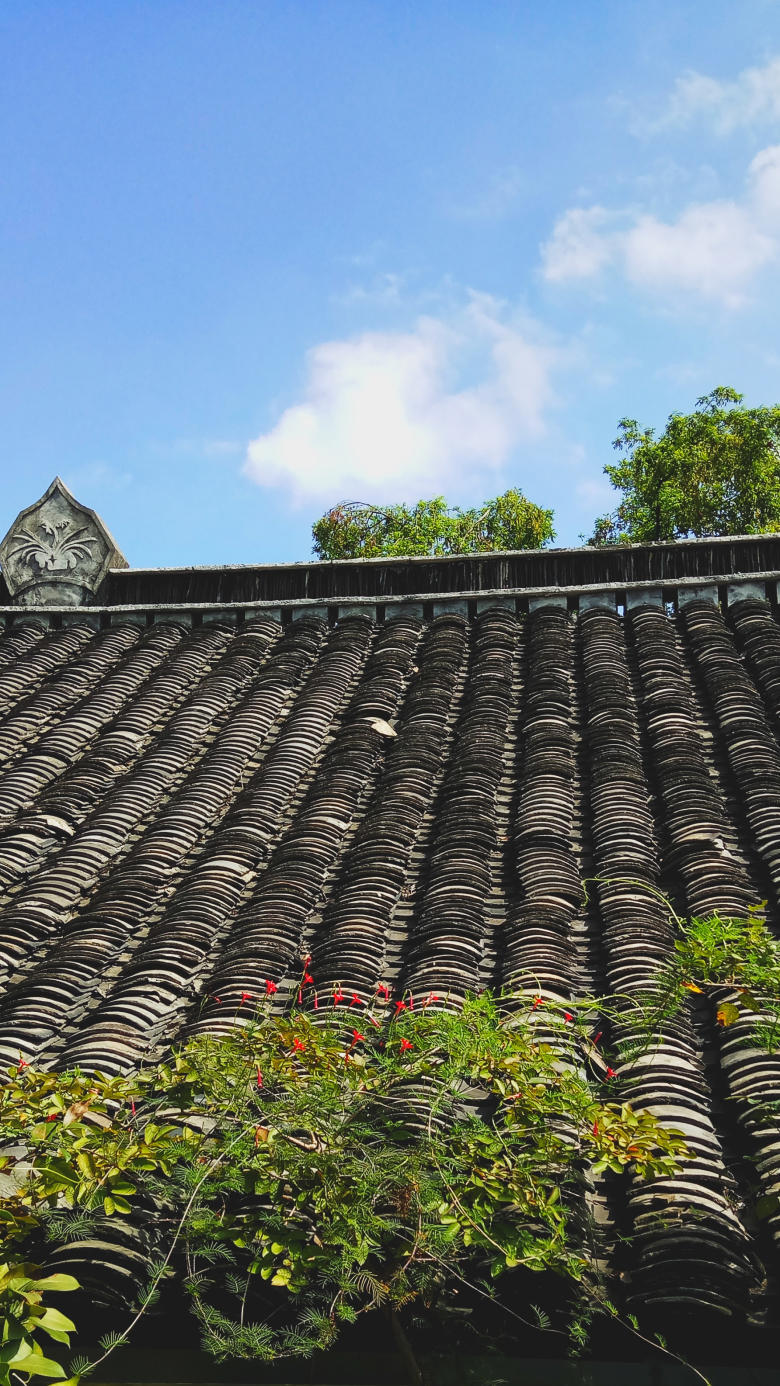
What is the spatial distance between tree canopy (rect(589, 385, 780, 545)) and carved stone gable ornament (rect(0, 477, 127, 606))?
602 inches

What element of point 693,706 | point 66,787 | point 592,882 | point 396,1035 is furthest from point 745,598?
point 396,1035

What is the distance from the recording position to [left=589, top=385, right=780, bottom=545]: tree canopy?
24.3m

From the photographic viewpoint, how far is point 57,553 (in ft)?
36.1

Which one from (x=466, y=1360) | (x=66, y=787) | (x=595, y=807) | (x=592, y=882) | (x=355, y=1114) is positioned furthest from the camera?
(x=66, y=787)

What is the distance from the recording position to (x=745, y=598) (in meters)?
8.86

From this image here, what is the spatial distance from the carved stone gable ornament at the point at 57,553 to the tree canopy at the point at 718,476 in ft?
50.1

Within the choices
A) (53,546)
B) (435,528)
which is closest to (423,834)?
(53,546)

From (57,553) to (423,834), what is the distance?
20.4 feet

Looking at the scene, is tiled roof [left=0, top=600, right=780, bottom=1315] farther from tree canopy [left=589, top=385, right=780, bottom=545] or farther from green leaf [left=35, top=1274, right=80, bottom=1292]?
tree canopy [left=589, top=385, right=780, bottom=545]

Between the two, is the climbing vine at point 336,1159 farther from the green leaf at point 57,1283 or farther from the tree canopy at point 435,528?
the tree canopy at point 435,528

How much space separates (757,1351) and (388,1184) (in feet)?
3.58

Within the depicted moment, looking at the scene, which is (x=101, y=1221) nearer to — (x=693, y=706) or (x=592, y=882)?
(x=592, y=882)

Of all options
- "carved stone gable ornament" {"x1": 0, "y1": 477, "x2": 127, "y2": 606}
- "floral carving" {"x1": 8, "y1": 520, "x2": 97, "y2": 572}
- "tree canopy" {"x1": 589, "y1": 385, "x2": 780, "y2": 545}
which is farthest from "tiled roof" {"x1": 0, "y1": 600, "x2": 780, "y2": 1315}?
"tree canopy" {"x1": 589, "y1": 385, "x2": 780, "y2": 545}

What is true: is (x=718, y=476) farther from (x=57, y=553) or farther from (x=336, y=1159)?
(x=336, y=1159)
